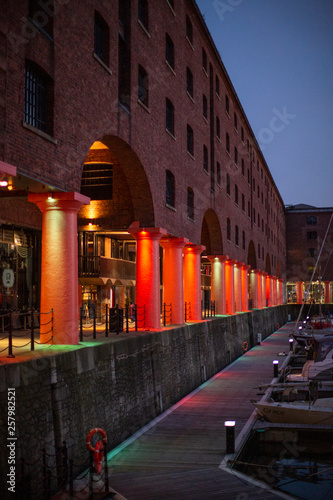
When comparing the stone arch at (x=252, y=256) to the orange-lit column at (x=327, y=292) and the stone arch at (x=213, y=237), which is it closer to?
the stone arch at (x=213, y=237)

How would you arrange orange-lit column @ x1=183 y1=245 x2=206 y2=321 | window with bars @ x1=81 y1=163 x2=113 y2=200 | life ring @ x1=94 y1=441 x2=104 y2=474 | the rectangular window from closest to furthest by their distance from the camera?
life ring @ x1=94 y1=441 x2=104 y2=474
the rectangular window
window with bars @ x1=81 y1=163 x2=113 y2=200
orange-lit column @ x1=183 y1=245 x2=206 y2=321

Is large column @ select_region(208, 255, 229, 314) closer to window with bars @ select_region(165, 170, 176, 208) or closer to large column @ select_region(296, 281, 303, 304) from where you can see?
window with bars @ select_region(165, 170, 176, 208)

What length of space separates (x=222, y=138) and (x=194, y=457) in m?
25.3

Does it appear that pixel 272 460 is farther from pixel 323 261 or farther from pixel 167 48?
pixel 323 261

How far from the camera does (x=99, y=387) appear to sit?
43.9 ft

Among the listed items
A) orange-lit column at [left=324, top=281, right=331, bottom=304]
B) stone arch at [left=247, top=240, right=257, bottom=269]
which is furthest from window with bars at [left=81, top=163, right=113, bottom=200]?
orange-lit column at [left=324, top=281, right=331, bottom=304]

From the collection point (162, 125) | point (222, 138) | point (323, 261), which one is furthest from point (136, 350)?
point (323, 261)

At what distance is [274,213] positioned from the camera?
231 ft

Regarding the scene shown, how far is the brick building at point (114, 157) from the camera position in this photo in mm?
12859

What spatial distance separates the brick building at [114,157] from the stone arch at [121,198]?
53 mm

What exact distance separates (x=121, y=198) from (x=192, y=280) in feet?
24.5

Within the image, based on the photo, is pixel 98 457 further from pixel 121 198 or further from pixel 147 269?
pixel 121 198

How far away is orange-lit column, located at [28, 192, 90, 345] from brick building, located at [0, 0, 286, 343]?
3 centimetres

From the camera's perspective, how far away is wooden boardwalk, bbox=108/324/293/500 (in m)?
11.2
